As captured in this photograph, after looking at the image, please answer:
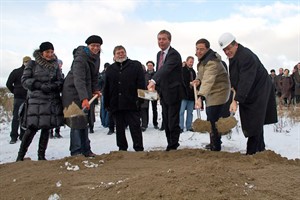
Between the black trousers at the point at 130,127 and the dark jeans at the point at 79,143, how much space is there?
0.59 metres

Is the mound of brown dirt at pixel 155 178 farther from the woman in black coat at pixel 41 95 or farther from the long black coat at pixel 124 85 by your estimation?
the long black coat at pixel 124 85

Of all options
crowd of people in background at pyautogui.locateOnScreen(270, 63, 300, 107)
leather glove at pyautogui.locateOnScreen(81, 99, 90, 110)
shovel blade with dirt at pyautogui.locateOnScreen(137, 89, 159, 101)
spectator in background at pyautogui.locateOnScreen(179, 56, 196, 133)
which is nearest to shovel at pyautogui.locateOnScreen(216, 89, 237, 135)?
shovel blade with dirt at pyautogui.locateOnScreen(137, 89, 159, 101)

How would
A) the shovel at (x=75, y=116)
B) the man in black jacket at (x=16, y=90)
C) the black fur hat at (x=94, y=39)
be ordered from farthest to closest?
the man in black jacket at (x=16, y=90)
the black fur hat at (x=94, y=39)
the shovel at (x=75, y=116)

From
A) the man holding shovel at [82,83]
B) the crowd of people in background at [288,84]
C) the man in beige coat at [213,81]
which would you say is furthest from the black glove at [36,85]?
the crowd of people in background at [288,84]

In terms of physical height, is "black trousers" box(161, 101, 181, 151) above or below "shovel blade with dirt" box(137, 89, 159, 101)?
below

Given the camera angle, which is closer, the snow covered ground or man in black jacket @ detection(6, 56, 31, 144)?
the snow covered ground

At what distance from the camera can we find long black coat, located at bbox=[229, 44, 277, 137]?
5.12 metres

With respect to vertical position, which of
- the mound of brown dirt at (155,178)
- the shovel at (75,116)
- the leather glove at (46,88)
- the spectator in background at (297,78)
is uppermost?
the spectator in background at (297,78)

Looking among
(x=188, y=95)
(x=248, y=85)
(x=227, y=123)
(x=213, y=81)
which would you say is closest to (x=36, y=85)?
(x=213, y=81)

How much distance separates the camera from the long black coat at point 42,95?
582 cm

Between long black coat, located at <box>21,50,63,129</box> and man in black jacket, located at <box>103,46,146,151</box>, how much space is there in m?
0.86

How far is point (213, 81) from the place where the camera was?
19.5 ft

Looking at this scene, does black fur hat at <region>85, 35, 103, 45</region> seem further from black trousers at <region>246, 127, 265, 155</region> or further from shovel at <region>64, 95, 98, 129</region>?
black trousers at <region>246, 127, 265, 155</region>

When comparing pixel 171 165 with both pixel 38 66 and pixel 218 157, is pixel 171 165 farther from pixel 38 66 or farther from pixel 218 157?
pixel 38 66
